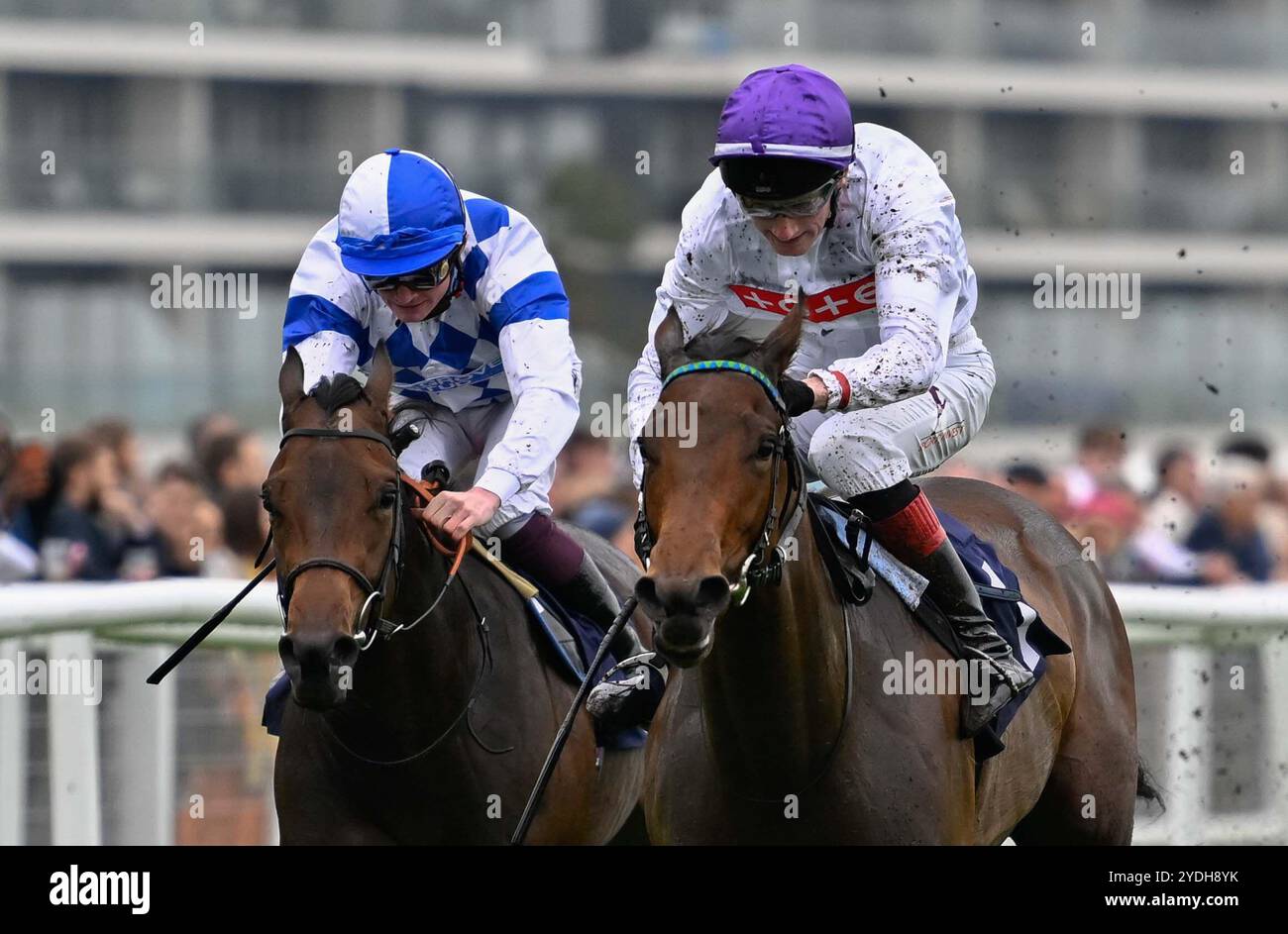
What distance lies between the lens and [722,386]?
3.77m

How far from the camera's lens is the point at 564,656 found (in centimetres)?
502

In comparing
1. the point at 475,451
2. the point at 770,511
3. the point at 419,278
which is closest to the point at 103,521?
the point at 475,451

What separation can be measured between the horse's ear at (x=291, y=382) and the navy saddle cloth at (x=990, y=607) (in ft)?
3.68

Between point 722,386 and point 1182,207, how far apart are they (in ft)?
123

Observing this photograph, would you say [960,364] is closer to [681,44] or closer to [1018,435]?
[1018,435]

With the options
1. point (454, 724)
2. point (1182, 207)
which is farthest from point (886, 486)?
point (1182, 207)

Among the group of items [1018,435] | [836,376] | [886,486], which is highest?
[836,376]

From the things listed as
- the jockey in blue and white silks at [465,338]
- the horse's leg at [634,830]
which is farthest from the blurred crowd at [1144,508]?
the jockey in blue and white silks at [465,338]

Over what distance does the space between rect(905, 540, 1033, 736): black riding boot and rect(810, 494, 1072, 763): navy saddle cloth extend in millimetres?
32

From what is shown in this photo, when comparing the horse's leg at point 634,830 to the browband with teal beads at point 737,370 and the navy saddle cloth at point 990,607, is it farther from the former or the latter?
the browband with teal beads at point 737,370

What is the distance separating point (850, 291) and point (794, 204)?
0.43 m

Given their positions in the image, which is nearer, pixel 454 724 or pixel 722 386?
pixel 722 386

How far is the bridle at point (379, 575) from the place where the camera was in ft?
13.6

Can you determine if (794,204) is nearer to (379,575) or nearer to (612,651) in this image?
(379,575)
